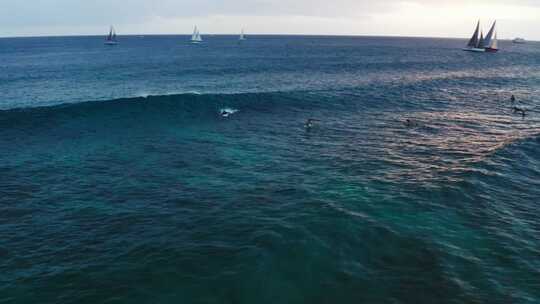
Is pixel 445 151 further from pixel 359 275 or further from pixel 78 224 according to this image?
pixel 78 224

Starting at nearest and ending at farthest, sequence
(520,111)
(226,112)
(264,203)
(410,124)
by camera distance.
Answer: (264,203) < (410,124) < (226,112) < (520,111)

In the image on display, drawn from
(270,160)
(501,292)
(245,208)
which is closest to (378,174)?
(270,160)

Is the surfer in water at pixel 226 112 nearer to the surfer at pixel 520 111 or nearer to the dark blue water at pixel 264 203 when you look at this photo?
the dark blue water at pixel 264 203

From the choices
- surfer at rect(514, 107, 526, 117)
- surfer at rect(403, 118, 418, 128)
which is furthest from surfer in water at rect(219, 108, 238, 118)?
surfer at rect(514, 107, 526, 117)

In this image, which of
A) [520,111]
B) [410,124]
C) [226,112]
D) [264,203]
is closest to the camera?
[264,203]

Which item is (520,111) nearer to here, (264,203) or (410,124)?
(410,124)

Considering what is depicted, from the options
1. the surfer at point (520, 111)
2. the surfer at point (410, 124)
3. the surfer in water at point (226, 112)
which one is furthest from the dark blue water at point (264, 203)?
the surfer in water at point (226, 112)

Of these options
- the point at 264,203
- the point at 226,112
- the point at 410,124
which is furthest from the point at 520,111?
the point at 264,203

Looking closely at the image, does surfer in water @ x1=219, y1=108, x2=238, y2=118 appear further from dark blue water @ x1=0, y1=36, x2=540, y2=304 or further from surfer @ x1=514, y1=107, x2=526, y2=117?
surfer @ x1=514, y1=107, x2=526, y2=117
